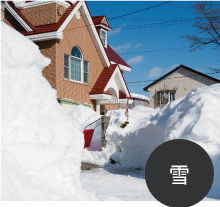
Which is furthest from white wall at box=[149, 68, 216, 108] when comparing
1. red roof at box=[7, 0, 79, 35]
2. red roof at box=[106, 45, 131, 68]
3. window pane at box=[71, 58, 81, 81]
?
red roof at box=[7, 0, 79, 35]

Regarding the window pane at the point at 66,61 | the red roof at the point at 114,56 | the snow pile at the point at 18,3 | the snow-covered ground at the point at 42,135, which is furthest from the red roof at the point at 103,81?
the snow-covered ground at the point at 42,135

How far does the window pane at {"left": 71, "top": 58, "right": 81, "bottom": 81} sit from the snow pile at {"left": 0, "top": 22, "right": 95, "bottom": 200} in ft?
37.6

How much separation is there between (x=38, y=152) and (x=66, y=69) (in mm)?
12475

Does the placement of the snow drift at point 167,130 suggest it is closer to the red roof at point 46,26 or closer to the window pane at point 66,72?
Result: the window pane at point 66,72

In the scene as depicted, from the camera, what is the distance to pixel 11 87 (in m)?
4.11

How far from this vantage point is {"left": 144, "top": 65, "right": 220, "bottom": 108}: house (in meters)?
25.8

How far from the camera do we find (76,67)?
1647 centimetres

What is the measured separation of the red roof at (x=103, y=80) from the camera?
1698 cm

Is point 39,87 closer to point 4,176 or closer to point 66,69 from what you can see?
point 4,176

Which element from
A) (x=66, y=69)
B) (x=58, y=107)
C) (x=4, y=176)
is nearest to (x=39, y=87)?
(x=58, y=107)

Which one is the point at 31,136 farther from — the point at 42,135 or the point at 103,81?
the point at 103,81

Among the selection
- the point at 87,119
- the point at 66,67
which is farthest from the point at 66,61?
the point at 87,119

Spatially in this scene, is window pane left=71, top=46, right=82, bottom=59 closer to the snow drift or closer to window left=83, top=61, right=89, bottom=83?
window left=83, top=61, right=89, bottom=83

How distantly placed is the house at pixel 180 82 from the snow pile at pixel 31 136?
21550 millimetres
